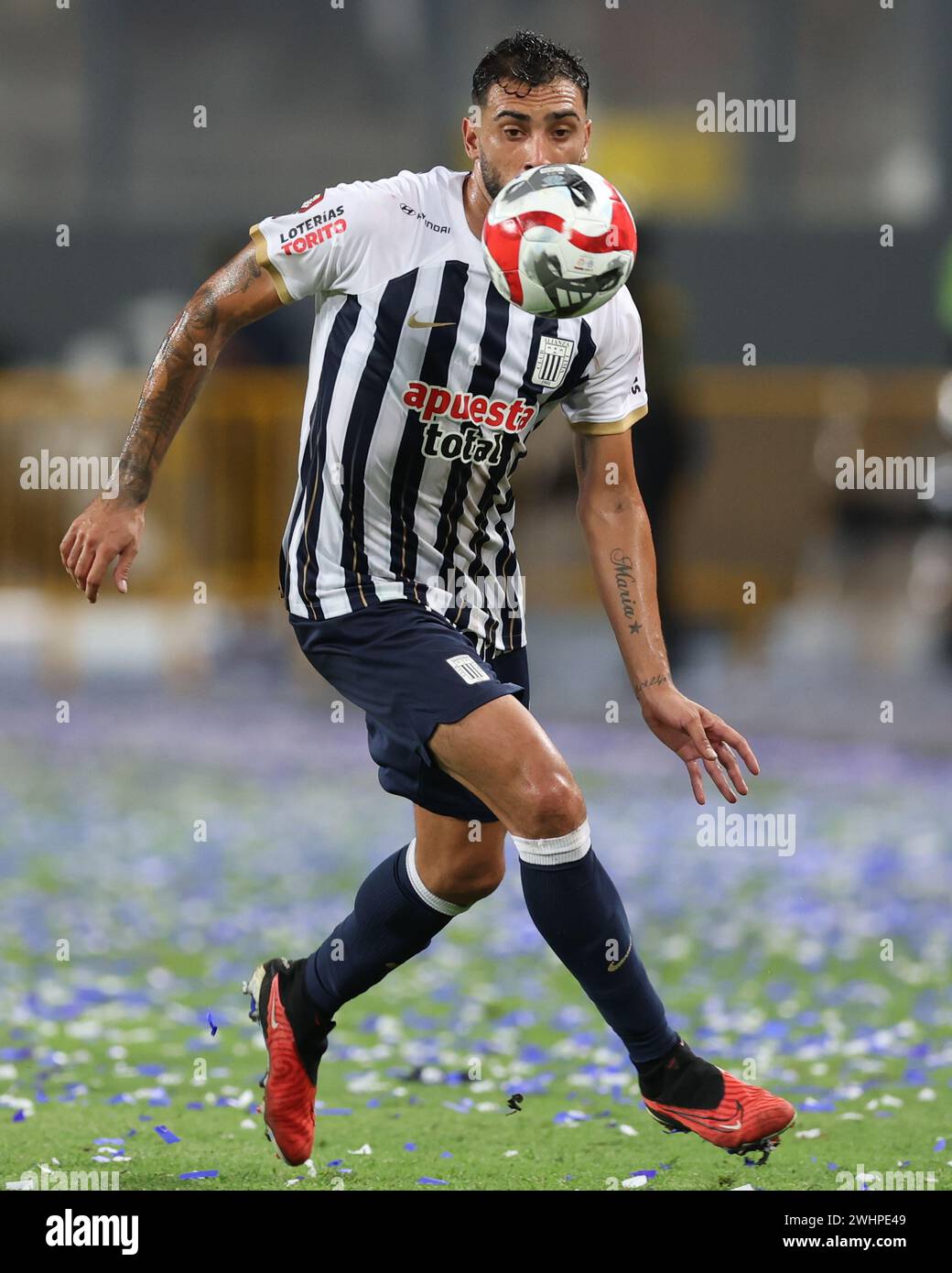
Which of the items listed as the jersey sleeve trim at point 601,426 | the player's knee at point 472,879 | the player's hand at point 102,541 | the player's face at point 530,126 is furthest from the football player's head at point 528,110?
the player's knee at point 472,879

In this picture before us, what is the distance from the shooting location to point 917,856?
9828mm

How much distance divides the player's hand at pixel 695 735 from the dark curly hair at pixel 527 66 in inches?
54.3

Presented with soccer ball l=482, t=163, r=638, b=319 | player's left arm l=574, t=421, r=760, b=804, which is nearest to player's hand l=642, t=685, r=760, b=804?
player's left arm l=574, t=421, r=760, b=804

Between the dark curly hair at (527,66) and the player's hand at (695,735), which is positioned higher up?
the dark curly hair at (527,66)

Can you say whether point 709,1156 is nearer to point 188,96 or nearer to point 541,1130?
point 541,1130

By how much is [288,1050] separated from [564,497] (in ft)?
31.7

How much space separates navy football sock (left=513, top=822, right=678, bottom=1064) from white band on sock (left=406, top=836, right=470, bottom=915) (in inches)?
17.3

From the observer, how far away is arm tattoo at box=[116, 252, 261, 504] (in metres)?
4.68

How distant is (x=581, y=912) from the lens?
15.0 ft

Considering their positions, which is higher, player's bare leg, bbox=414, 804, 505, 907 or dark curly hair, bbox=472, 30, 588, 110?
dark curly hair, bbox=472, 30, 588, 110

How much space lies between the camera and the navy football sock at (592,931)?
14.9 feet

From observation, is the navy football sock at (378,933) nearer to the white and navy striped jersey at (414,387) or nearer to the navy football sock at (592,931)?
the navy football sock at (592,931)

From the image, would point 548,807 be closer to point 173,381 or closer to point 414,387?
point 414,387

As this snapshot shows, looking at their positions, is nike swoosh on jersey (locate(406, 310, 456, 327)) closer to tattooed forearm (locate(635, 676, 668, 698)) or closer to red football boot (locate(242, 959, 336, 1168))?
tattooed forearm (locate(635, 676, 668, 698))
